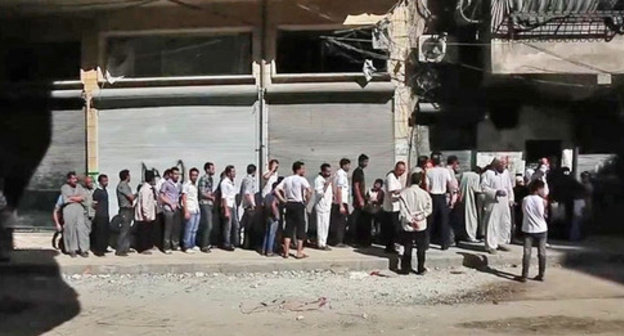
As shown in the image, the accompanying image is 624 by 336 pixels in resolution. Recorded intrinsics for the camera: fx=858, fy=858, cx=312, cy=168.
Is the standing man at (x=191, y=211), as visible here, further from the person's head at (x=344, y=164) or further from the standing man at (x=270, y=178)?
the person's head at (x=344, y=164)

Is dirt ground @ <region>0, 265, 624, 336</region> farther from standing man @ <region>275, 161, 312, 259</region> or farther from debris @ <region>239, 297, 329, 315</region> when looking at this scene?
standing man @ <region>275, 161, 312, 259</region>

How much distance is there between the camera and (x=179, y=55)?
18.1 meters

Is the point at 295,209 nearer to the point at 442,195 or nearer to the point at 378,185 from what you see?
the point at 378,185

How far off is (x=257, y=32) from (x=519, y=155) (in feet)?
19.3

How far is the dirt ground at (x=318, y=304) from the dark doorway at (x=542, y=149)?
12.1 ft

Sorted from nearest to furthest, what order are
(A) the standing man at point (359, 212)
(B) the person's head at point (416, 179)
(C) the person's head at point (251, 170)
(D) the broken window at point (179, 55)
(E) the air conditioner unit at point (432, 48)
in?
(B) the person's head at point (416, 179)
(A) the standing man at point (359, 212)
(C) the person's head at point (251, 170)
(E) the air conditioner unit at point (432, 48)
(D) the broken window at point (179, 55)

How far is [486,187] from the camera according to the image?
49.4ft

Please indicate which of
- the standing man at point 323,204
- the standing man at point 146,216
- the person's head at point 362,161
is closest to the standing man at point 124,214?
the standing man at point 146,216

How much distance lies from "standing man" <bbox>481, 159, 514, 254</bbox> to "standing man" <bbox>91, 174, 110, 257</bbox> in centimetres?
673

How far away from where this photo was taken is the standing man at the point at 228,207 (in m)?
15.9

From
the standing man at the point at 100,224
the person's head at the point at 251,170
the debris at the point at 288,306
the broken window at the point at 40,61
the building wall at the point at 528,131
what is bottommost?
the debris at the point at 288,306

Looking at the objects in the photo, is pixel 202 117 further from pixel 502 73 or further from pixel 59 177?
pixel 502 73

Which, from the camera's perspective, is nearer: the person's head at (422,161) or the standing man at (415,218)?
the standing man at (415,218)

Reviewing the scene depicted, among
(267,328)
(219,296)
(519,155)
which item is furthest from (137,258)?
(519,155)
